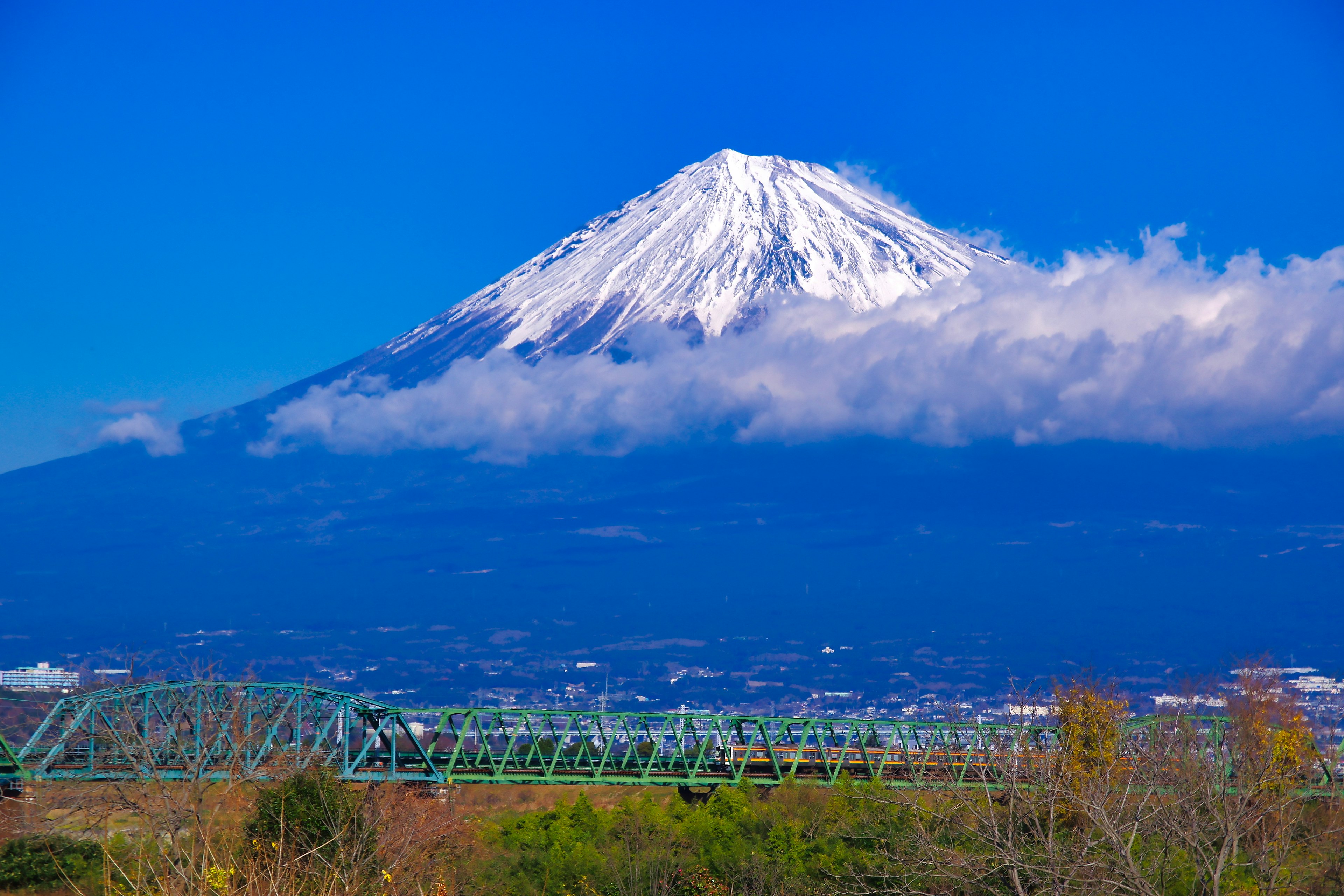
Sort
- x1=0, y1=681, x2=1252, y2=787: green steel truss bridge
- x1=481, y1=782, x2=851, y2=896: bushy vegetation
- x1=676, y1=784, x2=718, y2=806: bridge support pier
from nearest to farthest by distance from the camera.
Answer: x1=481, y1=782, x2=851, y2=896: bushy vegetation, x1=0, y1=681, x2=1252, y2=787: green steel truss bridge, x1=676, y1=784, x2=718, y2=806: bridge support pier

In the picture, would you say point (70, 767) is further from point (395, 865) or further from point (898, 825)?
point (898, 825)

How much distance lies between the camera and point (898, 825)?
35594 mm

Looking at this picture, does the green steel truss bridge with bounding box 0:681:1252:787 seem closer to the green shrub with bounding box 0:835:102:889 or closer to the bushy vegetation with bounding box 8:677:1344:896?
the bushy vegetation with bounding box 8:677:1344:896

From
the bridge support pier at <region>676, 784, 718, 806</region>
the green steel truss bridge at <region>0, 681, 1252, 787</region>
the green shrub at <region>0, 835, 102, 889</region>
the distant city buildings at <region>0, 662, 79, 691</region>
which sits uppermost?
the distant city buildings at <region>0, 662, 79, 691</region>

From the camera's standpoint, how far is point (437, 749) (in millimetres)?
76125

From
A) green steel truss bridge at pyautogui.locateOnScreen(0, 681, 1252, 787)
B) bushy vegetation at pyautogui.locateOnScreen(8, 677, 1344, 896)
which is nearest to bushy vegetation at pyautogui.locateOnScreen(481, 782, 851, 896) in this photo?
bushy vegetation at pyautogui.locateOnScreen(8, 677, 1344, 896)

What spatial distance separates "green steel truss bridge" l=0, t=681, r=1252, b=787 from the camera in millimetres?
45281

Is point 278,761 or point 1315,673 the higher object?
point 1315,673

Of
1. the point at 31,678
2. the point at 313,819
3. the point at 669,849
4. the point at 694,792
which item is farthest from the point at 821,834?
the point at 31,678

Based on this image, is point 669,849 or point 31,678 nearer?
point 669,849

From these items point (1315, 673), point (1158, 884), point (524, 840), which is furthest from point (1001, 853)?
point (1315, 673)

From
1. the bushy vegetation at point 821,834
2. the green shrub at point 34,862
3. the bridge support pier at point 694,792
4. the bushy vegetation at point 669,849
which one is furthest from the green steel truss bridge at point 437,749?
the bushy vegetation at point 669,849

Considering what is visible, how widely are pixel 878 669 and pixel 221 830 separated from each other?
178352 mm

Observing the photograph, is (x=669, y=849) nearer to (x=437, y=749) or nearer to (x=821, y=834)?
(x=821, y=834)
